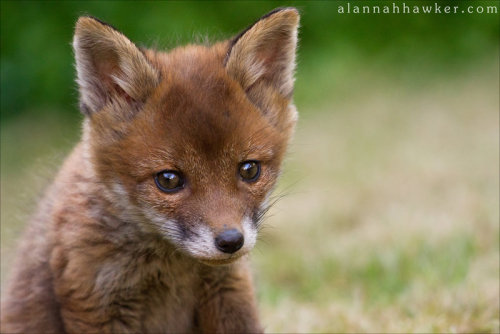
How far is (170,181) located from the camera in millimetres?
4199

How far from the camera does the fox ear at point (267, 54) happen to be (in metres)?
4.56

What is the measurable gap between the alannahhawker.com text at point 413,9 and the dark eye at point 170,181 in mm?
7727

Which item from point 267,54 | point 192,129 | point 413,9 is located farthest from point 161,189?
point 413,9

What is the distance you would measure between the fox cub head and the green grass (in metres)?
0.79

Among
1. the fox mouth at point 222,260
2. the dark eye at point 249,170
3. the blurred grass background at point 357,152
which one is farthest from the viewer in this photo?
the blurred grass background at point 357,152

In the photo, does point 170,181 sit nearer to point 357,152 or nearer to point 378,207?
point 378,207

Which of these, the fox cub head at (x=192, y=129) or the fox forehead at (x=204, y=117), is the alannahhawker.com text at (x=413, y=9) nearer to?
the fox cub head at (x=192, y=129)

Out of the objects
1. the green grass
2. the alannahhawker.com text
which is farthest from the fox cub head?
the alannahhawker.com text

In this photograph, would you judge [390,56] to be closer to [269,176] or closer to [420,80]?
[420,80]

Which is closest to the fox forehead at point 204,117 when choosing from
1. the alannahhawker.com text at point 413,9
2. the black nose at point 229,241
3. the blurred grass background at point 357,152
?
the black nose at point 229,241

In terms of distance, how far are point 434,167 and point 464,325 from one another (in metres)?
4.12

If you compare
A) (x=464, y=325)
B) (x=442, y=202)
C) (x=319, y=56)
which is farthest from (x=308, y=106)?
(x=464, y=325)

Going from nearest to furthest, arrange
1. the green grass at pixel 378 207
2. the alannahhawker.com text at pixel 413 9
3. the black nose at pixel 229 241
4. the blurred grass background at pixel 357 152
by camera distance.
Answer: the black nose at pixel 229 241
the green grass at pixel 378 207
the blurred grass background at pixel 357 152
the alannahhawker.com text at pixel 413 9

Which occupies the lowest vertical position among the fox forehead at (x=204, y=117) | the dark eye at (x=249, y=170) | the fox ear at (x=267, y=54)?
the dark eye at (x=249, y=170)
